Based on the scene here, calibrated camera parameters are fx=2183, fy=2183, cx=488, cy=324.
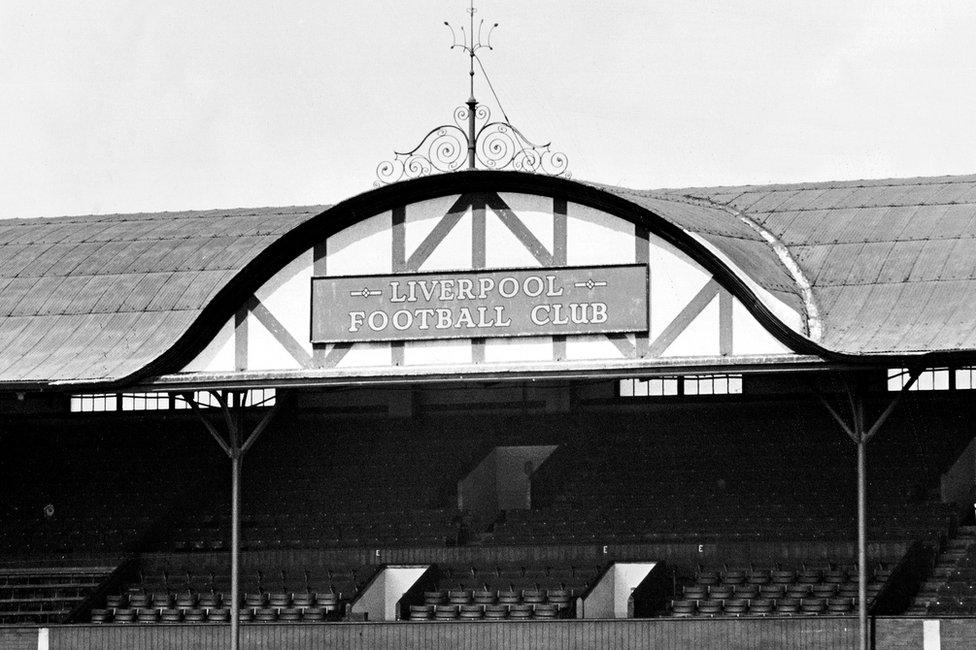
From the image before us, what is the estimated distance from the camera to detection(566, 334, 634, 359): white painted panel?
33.6 m

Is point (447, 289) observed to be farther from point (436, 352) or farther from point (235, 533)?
point (235, 533)

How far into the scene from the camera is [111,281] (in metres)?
40.9

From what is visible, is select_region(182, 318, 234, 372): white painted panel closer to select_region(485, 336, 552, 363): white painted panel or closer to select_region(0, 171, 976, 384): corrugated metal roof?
select_region(0, 171, 976, 384): corrugated metal roof

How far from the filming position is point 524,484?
4506 centimetres

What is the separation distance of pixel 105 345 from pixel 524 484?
420 inches

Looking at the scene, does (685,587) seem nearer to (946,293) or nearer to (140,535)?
(946,293)

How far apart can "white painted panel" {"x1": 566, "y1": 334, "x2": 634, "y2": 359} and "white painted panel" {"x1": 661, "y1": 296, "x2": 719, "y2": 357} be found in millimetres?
747

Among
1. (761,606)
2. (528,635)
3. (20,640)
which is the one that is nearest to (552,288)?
(528,635)

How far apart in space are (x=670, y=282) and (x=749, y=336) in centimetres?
152

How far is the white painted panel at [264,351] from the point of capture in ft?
114

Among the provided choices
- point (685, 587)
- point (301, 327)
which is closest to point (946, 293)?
point (685, 587)

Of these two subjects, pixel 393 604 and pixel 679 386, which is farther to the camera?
pixel 679 386

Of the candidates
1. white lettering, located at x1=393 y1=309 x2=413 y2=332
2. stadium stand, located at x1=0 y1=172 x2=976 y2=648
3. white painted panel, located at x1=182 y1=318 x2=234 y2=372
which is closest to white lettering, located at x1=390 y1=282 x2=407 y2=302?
white lettering, located at x1=393 y1=309 x2=413 y2=332

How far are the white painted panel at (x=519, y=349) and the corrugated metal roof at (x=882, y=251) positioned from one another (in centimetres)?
A: 425
